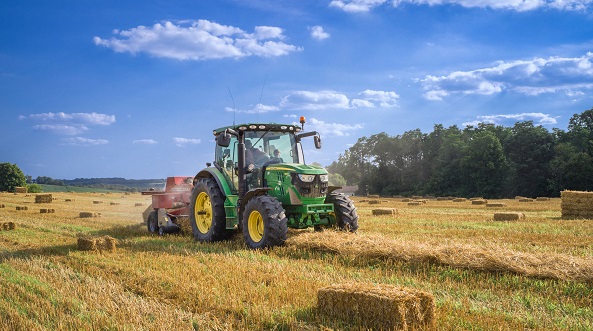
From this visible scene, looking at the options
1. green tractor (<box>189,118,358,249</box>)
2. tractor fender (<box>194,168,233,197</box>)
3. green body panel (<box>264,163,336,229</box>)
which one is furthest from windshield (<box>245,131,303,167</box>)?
tractor fender (<box>194,168,233,197</box>)

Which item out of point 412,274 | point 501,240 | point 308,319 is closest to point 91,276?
point 308,319

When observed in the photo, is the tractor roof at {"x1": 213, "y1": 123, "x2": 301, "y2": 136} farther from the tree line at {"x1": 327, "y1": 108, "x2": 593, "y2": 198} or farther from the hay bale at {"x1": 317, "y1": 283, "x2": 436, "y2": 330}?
the tree line at {"x1": 327, "y1": 108, "x2": 593, "y2": 198}

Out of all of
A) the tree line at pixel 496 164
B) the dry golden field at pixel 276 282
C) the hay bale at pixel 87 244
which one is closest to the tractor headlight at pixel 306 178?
the dry golden field at pixel 276 282

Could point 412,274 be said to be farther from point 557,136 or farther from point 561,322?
point 557,136

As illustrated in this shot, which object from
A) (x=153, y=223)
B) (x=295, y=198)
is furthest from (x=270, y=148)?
(x=153, y=223)

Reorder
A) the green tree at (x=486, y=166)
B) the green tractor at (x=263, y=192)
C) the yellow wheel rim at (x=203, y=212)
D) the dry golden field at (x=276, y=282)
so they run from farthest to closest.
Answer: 1. the green tree at (x=486, y=166)
2. the yellow wheel rim at (x=203, y=212)
3. the green tractor at (x=263, y=192)
4. the dry golden field at (x=276, y=282)

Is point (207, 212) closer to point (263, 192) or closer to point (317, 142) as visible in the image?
point (263, 192)

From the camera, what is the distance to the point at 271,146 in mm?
10359

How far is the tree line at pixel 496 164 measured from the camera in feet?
154

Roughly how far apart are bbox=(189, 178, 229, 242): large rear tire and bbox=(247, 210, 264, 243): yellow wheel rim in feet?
3.10

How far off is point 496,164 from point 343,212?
4714 cm

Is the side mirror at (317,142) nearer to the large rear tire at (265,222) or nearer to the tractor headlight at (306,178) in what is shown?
the tractor headlight at (306,178)

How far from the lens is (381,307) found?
443 centimetres

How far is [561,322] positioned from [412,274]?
7.55ft
